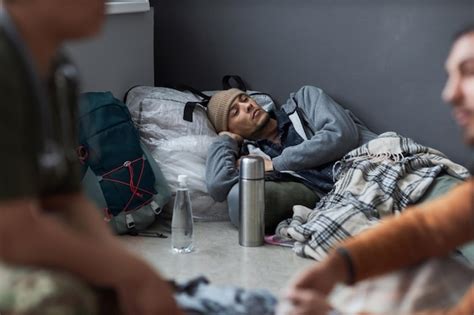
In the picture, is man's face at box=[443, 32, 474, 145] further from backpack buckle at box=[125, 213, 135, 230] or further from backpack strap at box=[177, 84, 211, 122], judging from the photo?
backpack strap at box=[177, 84, 211, 122]

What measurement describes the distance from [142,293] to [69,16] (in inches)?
16.0

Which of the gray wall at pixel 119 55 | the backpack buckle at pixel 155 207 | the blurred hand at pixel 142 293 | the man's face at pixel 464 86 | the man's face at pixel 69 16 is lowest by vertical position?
the backpack buckle at pixel 155 207

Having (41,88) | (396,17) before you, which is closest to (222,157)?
(396,17)

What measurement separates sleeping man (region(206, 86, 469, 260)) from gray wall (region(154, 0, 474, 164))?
0.17 metres

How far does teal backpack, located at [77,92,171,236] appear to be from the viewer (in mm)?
2859

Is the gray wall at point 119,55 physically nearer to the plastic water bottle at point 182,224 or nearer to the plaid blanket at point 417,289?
the plastic water bottle at point 182,224

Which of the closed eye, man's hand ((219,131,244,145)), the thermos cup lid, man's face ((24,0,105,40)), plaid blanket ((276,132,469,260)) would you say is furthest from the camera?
the closed eye

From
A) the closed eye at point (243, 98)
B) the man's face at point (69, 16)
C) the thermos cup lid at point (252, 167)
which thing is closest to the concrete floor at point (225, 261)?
the thermos cup lid at point (252, 167)

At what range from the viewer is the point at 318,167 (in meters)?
3.02

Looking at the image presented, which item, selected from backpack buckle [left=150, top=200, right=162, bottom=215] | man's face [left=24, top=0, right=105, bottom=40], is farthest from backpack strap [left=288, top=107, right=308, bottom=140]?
man's face [left=24, top=0, right=105, bottom=40]

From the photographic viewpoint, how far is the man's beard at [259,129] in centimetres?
320

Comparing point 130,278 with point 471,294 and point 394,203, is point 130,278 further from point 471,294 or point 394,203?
point 394,203

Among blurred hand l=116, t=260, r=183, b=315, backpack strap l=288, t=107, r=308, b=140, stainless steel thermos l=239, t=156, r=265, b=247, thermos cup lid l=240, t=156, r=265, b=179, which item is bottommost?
stainless steel thermos l=239, t=156, r=265, b=247

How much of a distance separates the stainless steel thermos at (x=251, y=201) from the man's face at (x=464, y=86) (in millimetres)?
1586
